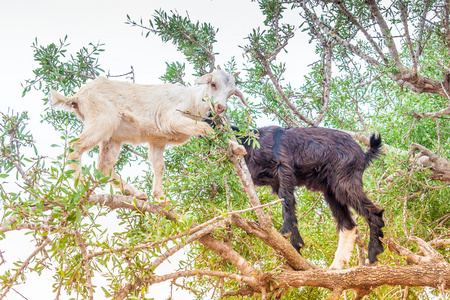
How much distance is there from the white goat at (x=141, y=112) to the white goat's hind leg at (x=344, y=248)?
1.04 m

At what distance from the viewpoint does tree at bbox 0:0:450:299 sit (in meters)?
1.56

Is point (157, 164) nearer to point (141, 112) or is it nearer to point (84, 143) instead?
point (141, 112)

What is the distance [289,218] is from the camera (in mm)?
2352

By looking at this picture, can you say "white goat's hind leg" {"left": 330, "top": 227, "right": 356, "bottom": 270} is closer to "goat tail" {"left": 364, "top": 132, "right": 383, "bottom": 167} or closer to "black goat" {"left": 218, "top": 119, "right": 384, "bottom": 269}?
"black goat" {"left": 218, "top": 119, "right": 384, "bottom": 269}

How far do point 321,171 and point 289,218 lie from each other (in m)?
0.40

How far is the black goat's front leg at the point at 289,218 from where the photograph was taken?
2344 mm

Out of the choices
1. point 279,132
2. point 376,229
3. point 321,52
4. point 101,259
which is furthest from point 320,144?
point 101,259

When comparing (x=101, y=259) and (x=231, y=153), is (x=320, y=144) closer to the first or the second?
(x=231, y=153)

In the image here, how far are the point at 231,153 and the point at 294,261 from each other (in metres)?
0.68

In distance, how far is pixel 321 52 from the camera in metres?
3.51

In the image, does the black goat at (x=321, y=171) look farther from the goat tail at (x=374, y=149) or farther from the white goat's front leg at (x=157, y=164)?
the white goat's front leg at (x=157, y=164)

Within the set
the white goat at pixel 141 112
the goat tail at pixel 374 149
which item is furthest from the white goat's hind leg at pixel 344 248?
the white goat at pixel 141 112

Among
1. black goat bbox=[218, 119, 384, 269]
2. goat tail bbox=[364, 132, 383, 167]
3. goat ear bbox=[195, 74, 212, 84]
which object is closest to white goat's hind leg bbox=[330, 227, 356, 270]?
black goat bbox=[218, 119, 384, 269]

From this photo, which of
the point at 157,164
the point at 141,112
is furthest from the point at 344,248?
the point at 141,112
